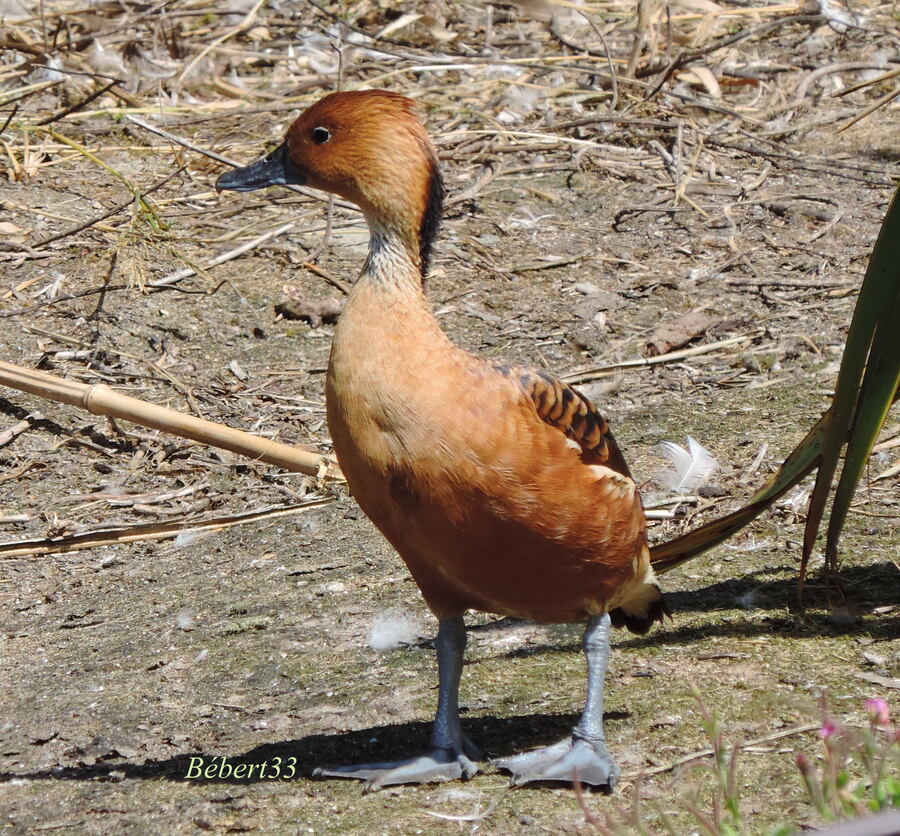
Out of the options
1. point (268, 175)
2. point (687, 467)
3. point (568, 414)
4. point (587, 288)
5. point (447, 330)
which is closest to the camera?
point (568, 414)

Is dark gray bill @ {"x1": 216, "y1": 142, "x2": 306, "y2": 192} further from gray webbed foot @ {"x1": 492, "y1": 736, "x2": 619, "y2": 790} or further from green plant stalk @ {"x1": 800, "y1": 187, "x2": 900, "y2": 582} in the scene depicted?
gray webbed foot @ {"x1": 492, "y1": 736, "x2": 619, "y2": 790}

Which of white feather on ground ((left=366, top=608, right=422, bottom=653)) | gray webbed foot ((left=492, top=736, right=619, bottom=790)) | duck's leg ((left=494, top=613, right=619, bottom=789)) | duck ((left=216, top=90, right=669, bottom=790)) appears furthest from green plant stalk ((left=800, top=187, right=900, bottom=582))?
white feather on ground ((left=366, top=608, right=422, bottom=653))

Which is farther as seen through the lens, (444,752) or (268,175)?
(268,175)

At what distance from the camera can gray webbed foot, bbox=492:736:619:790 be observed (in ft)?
10.8

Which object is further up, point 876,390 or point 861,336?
point 861,336

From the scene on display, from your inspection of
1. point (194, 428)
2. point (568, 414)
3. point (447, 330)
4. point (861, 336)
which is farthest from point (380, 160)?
point (447, 330)

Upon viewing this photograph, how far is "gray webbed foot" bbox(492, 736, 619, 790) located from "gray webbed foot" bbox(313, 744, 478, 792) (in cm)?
10

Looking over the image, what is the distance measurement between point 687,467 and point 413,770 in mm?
2252

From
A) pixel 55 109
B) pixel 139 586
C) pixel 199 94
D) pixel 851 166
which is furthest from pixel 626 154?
pixel 139 586

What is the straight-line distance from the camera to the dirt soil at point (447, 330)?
3.62 metres

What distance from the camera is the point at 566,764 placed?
10.8 ft

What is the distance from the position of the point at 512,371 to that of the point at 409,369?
1.26 ft

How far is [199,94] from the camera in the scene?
8.71 metres

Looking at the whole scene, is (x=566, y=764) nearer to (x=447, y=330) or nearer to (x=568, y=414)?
(x=568, y=414)
